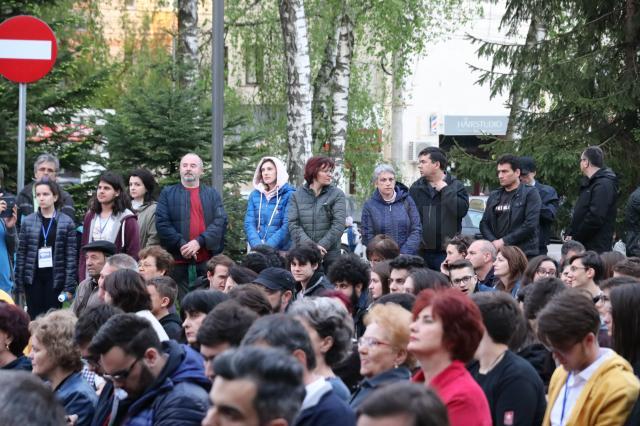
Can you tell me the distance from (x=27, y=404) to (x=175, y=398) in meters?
1.84

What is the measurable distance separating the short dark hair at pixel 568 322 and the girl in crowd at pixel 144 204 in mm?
7585

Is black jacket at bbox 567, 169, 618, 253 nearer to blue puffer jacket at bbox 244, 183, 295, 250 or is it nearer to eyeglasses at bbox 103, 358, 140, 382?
blue puffer jacket at bbox 244, 183, 295, 250

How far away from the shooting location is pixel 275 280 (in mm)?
8711

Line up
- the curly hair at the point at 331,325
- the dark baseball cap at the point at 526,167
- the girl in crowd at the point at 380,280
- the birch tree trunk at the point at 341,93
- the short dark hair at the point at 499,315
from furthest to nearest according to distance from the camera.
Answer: the birch tree trunk at the point at 341,93, the dark baseball cap at the point at 526,167, the girl in crowd at the point at 380,280, the short dark hair at the point at 499,315, the curly hair at the point at 331,325

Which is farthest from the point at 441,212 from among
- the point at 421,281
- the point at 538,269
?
the point at 421,281

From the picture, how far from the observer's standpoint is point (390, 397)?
12.5 ft

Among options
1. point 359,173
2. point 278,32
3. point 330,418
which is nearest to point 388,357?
point 330,418

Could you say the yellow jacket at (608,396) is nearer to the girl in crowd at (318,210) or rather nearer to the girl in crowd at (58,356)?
the girl in crowd at (58,356)

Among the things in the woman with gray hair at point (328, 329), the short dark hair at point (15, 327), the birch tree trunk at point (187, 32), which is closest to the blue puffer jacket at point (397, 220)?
the short dark hair at point (15, 327)

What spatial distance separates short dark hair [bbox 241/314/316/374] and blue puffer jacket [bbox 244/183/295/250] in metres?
7.52

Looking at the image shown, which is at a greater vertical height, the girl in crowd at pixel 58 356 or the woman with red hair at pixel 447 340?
the woman with red hair at pixel 447 340

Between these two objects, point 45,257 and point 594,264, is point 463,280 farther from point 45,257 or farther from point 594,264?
point 45,257

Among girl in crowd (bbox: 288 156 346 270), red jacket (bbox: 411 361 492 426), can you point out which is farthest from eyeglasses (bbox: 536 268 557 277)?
red jacket (bbox: 411 361 492 426)

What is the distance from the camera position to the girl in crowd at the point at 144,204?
42.3 ft
